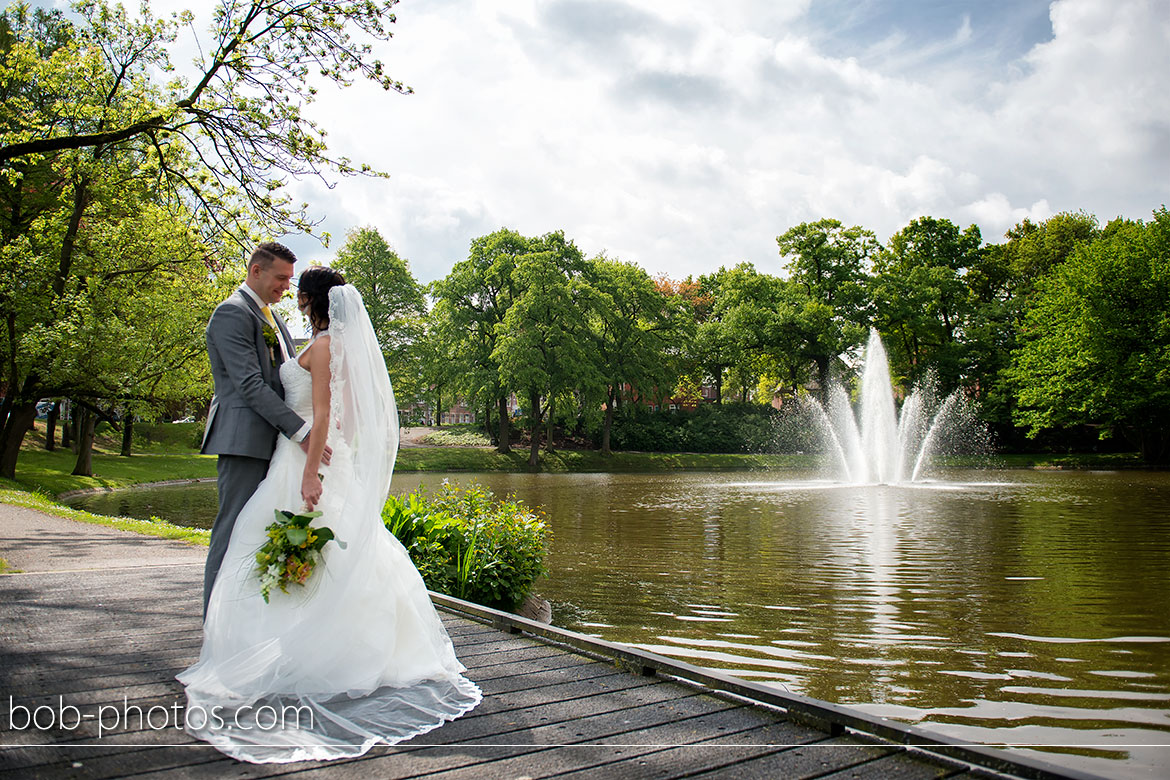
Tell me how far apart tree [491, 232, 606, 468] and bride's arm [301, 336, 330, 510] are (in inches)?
1277

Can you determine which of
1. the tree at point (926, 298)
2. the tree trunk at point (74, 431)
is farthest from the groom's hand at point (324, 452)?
the tree at point (926, 298)

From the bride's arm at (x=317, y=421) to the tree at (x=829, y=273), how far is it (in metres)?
40.4

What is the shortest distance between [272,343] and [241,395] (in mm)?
421

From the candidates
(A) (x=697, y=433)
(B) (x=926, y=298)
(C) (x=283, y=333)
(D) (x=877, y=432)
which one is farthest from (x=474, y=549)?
(B) (x=926, y=298)

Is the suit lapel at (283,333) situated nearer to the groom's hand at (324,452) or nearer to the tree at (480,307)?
the groom's hand at (324,452)

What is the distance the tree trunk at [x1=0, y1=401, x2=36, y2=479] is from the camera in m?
20.1

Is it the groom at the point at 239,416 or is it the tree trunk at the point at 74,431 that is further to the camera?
the tree trunk at the point at 74,431

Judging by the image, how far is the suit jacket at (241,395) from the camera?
395 cm

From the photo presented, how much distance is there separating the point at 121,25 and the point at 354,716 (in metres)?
14.2

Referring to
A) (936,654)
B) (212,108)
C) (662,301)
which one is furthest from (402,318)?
(936,654)

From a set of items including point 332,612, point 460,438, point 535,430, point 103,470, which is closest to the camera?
point 332,612

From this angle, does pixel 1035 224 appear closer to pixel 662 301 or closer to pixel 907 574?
pixel 662 301

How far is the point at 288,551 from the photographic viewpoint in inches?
149

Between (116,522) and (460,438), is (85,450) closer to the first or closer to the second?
(116,522)
